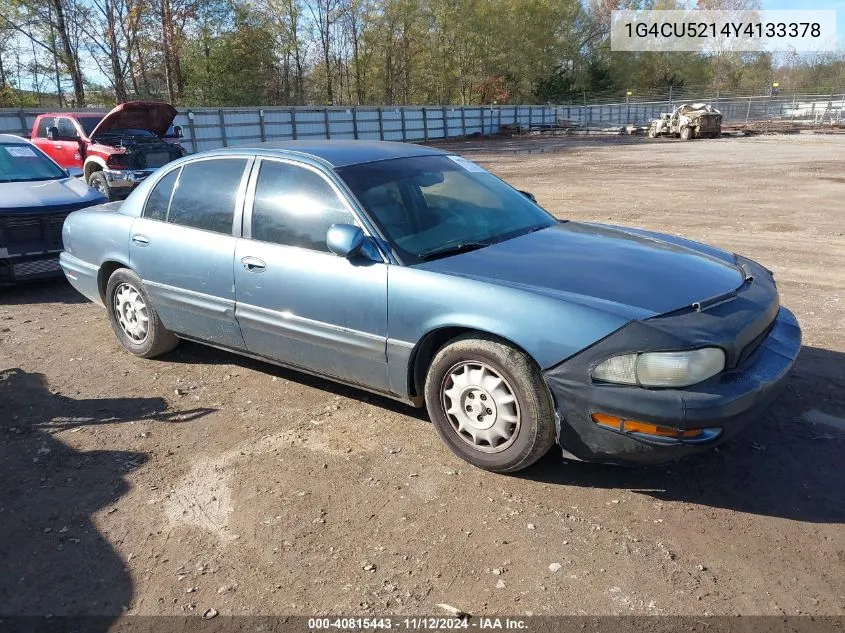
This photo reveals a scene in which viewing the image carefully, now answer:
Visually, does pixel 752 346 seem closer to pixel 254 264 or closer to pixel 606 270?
pixel 606 270

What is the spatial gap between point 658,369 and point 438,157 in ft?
7.57

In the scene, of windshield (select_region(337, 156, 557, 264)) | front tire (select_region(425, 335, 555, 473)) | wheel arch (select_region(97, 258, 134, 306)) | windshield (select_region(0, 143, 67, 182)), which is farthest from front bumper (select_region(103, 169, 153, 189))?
front tire (select_region(425, 335, 555, 473))

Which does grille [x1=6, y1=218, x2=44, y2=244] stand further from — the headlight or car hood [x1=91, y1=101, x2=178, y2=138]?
car hood [x1=91, y1=101, x2=178, y2=138]

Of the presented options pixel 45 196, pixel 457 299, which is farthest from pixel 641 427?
pixel 45 196

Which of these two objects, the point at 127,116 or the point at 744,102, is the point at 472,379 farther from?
the point at 744,102

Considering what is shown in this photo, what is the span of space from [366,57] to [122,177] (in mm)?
46203

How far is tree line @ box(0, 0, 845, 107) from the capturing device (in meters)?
36.8

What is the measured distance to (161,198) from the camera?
15.8 ft

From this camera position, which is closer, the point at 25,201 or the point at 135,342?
the point at 135,342

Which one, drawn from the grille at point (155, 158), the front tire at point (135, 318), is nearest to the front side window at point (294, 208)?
the front tire at point (135, 318)

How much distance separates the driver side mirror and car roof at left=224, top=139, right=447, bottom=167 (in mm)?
588

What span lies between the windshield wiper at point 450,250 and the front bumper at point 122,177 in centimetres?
1074

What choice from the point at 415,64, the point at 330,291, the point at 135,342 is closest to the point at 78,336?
the point at 135,342

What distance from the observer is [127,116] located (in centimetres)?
1343
